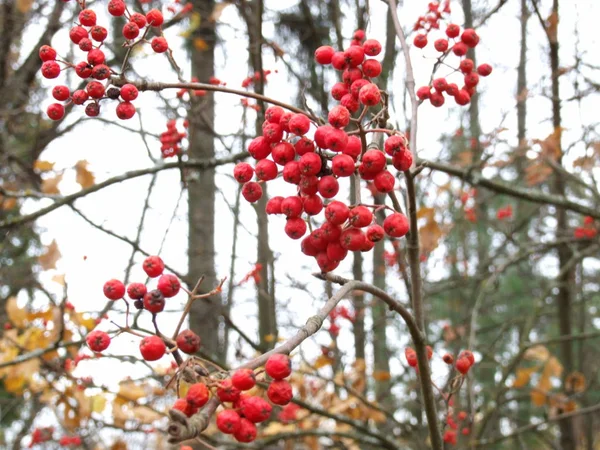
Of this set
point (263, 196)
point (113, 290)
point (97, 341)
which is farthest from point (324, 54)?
point (263, 196)

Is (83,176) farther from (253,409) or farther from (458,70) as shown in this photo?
(253,409)

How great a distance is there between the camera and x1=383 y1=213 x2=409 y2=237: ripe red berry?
128 cm

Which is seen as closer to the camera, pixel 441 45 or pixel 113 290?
pixel 113 290

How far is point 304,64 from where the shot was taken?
619 cm

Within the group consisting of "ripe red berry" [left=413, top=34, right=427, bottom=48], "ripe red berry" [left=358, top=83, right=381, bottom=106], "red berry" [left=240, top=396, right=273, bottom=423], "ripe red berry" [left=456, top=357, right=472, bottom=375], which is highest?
"ripe red berry" [left=413, top=34, right=427, bottom=48]

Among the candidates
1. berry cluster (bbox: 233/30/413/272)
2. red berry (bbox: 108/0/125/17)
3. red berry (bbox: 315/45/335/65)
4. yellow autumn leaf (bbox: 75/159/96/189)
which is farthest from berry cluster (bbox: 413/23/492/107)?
yellow autumn leaf (bbox: 75/159/96/189)

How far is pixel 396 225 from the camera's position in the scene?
1284mm

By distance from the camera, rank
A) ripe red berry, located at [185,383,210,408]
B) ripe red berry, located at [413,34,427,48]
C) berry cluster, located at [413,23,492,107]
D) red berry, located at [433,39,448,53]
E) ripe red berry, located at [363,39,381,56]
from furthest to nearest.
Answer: ripe red berry, located at [413,34,427,48]
red berry, located at [433,39,448,53]
berry cluster, located at [413,23,492,107]
ripe red berry, located at [363,39,381,56]
ripe red berry, located at [185,383,210,408]

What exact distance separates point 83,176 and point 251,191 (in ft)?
8.67

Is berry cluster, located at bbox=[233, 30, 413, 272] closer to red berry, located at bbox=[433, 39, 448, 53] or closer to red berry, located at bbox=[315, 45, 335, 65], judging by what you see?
red berry, located at bbox=[315, 45, 335, 65]

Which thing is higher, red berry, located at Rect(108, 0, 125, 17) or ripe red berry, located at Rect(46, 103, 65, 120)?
red berry, located at Rect(108, 0, 125, 17)

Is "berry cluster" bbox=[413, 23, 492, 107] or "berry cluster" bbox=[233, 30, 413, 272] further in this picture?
"berry cluster" bbox=[413, 23, 492, 107]

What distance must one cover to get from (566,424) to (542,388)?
0.40 m

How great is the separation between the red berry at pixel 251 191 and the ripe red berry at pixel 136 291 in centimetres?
34
